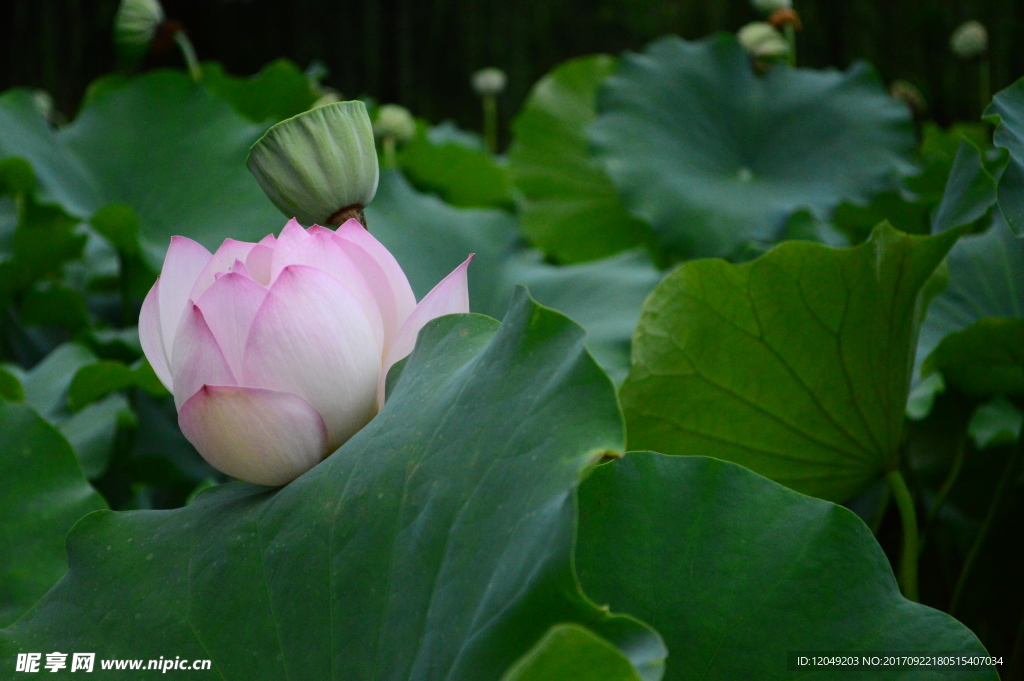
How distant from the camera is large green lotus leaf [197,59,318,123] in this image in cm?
130

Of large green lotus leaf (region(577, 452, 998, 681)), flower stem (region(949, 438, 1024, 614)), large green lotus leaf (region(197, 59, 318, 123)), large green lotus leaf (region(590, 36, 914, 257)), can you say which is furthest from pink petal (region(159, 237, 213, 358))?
large green lotus leaf (region(197, 59, 318, 123))

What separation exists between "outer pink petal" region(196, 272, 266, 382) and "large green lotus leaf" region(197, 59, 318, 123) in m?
1.05

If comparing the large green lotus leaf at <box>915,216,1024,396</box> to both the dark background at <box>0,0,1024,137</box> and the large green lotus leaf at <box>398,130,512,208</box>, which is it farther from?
the dark background at <box>0,0,1024,137</box>

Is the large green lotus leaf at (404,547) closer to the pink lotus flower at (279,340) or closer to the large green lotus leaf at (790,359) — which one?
the pink lotus flower at (279,340)

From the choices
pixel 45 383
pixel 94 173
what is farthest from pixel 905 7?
pixel 45 383

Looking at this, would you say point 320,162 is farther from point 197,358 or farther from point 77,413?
point 77,413

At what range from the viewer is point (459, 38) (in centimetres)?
464

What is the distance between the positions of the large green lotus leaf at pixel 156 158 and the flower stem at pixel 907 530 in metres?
0.72

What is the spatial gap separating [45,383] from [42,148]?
1.24 feet

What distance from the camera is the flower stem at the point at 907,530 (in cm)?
51

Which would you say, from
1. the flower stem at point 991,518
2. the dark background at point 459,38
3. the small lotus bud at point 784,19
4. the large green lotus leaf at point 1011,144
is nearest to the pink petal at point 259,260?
the large green lotus leaf at point 1011,144

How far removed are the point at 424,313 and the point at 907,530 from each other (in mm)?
353

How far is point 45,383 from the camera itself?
83cm

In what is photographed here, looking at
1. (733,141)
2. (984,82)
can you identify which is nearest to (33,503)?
(733,141)
